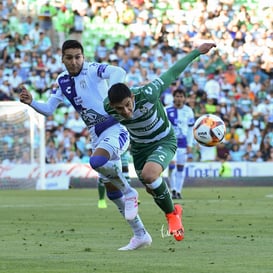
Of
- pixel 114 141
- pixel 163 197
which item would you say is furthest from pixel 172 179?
pixel 163 197

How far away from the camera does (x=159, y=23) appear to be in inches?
1511

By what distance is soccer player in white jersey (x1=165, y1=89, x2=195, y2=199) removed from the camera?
77.7 feet

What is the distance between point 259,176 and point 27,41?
10443 mm

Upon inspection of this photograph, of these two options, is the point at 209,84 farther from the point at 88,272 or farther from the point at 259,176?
the point at 88,272

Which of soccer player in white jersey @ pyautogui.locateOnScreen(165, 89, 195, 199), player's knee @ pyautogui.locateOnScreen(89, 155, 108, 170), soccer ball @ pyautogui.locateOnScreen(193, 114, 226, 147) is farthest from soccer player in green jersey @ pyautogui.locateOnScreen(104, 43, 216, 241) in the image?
soccer player in white jersey @ pyautogui.locateOnScreen(165, 89, 195, 199)

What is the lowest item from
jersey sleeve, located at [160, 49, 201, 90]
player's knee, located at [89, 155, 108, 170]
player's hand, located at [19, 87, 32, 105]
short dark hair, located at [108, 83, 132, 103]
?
player's knee, located at [89, 155, 108, 170]

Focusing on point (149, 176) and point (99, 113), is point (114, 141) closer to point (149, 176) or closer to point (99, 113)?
point (99, 113)

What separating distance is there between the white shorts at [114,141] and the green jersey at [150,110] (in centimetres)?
29

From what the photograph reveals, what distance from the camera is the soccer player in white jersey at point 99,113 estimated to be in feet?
37.8

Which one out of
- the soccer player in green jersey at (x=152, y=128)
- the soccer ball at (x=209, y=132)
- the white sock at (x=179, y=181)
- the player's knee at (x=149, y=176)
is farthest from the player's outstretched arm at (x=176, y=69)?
the white sock at (x=179, y=181)

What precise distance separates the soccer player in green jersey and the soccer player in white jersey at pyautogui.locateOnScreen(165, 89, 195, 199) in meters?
11.6

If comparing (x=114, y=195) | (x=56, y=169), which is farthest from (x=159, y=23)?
(x=114, y=195)

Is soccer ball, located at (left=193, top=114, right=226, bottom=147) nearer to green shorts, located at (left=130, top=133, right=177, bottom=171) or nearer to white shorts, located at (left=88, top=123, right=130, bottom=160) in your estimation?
white shorts, located at (left=88, top=123, right=130, bottom=160)

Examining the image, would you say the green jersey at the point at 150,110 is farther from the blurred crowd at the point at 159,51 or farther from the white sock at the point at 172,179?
the blurred crowd at the point at 159,51
